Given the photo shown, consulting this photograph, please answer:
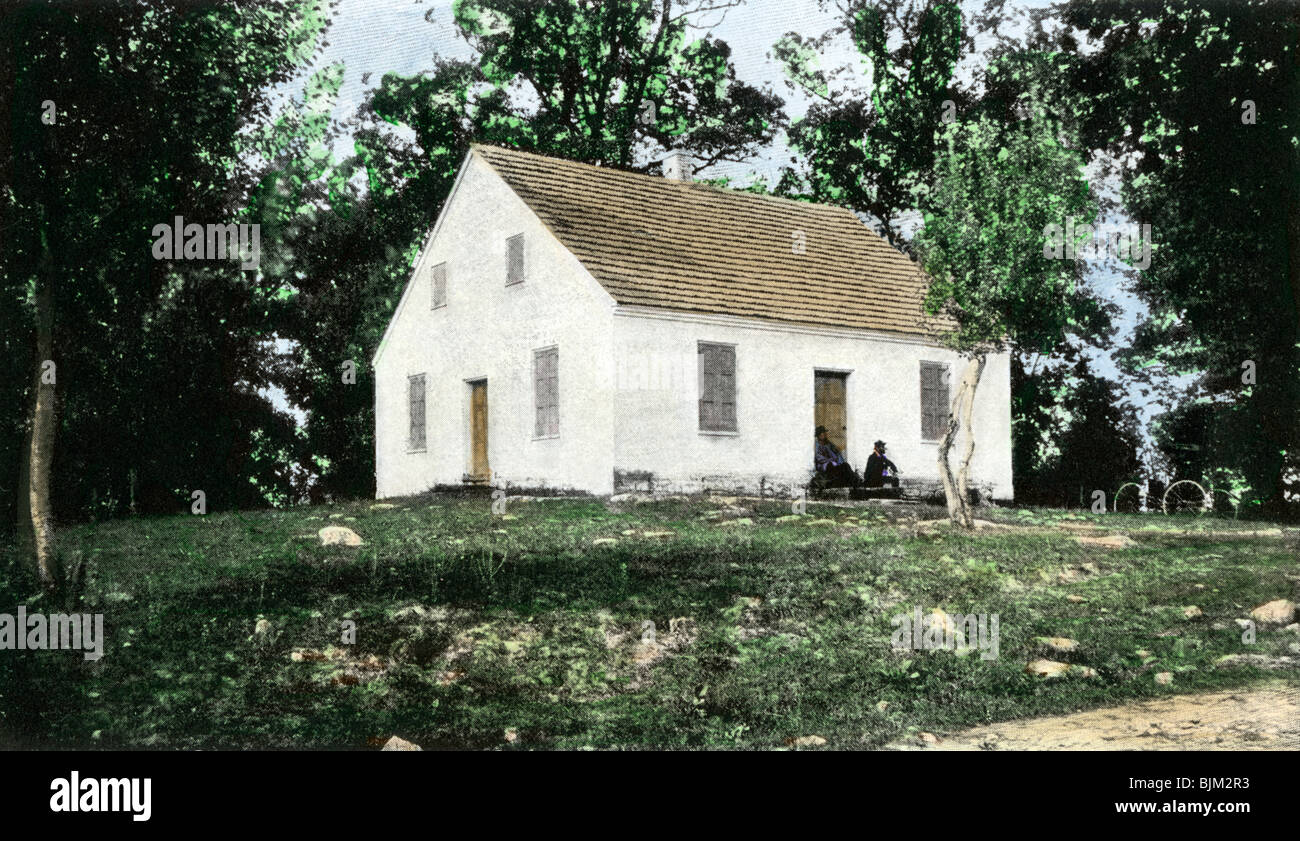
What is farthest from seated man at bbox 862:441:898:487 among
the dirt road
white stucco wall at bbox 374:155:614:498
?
the dirt road

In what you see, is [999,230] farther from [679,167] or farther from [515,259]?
[679,167]

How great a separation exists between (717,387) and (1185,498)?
8000mm

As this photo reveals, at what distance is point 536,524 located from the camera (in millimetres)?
14344

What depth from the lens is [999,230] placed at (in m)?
14.1

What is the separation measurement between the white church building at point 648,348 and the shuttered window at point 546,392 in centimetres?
4

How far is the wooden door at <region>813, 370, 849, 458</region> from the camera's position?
1973 cm

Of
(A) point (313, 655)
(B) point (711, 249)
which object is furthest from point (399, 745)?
(B) point (711, 249)

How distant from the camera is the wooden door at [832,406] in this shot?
19.7 meters

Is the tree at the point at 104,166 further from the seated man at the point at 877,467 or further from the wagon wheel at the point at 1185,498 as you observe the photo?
the wagon wheel at the point at 1185,498

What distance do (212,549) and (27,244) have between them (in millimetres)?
4197

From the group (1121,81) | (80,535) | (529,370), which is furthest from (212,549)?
(1121,81)

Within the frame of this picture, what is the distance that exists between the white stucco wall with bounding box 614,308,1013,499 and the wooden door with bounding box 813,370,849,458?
5.0 inches

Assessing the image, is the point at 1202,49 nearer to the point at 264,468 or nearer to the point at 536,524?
the point at 536,524

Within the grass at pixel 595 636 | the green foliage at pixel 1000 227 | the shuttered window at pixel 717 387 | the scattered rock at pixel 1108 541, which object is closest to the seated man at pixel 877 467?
the shuttered window at pixel 717 387
